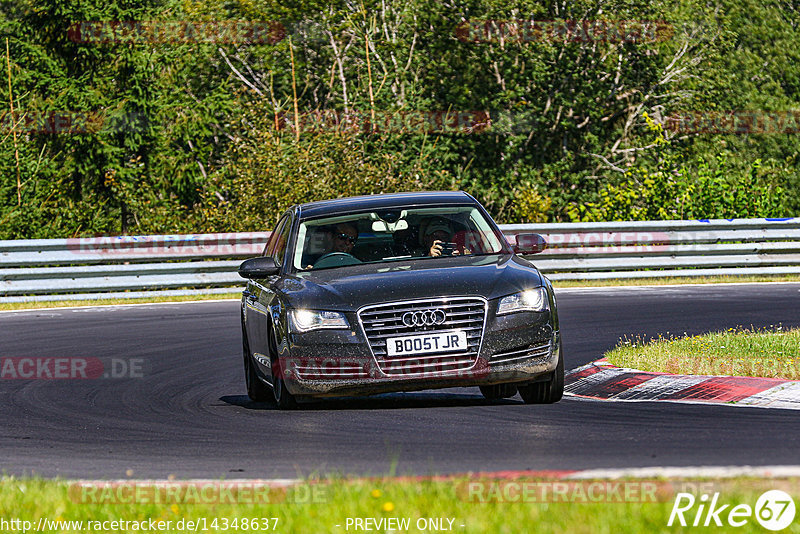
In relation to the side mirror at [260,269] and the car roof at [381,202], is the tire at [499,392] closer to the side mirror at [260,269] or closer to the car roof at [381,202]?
the car roof at [381,202]

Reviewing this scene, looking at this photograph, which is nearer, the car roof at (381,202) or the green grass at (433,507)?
the green grass at (433,507)

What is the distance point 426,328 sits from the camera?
9438 mm

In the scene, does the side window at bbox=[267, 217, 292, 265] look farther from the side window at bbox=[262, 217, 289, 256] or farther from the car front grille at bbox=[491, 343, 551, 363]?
the car front grille at bbox=[491, 343, 551, 363]

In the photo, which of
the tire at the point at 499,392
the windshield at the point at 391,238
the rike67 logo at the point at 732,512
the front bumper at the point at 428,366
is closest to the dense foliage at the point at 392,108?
the windshield at the point at 391,238

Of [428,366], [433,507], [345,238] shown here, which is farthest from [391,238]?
[433,507]

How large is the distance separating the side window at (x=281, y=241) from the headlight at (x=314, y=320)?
1.49 metres

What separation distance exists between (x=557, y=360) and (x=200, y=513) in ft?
13.9

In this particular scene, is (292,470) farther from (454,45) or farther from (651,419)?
(454,45)

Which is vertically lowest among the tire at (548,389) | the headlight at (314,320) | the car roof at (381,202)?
the tire at (548,389)

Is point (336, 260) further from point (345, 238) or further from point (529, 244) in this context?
point (529, 244)

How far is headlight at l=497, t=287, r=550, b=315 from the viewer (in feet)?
31.3

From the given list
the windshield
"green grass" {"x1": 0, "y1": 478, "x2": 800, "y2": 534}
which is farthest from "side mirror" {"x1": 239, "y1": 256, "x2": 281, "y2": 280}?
"green grass" {"x1": 0, "y1": 478, "x2": 800, "y2": 534}

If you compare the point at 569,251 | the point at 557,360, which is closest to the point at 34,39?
the point at 569,251

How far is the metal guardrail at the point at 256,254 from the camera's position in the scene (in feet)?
71.5
